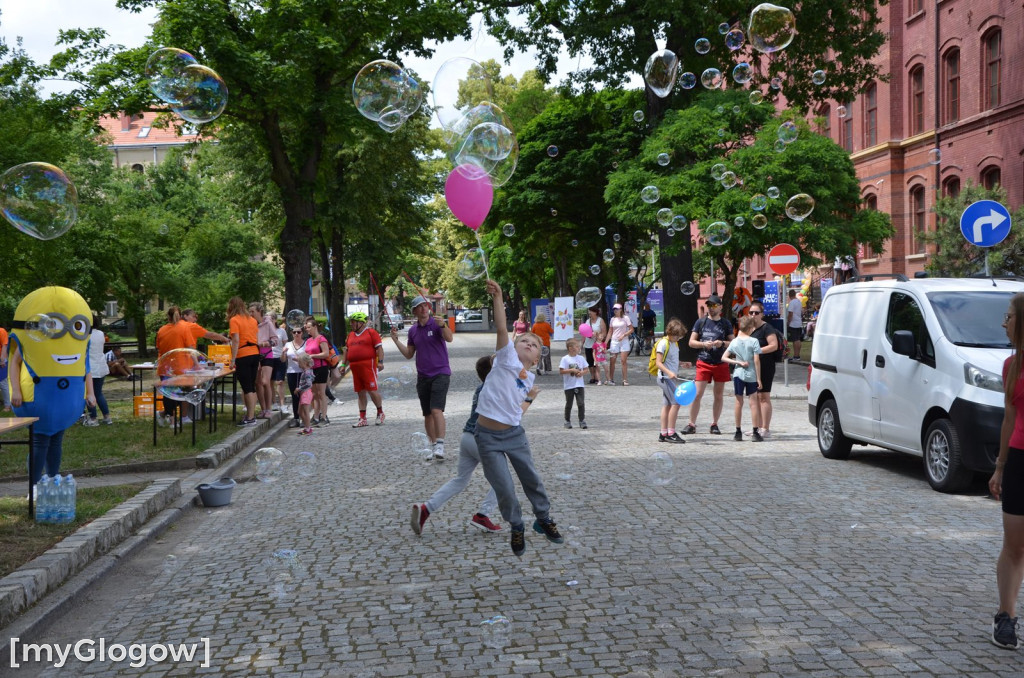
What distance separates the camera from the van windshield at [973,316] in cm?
963

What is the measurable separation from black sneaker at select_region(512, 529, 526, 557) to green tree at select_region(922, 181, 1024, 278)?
23103 mm

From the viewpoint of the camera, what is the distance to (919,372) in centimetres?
995

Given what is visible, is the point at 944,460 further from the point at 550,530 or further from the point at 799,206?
the point at 799,206

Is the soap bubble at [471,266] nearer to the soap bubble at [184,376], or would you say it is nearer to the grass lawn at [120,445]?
the soap bubble at [184,376]

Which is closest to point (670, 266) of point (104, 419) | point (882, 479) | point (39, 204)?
point (104, 419)

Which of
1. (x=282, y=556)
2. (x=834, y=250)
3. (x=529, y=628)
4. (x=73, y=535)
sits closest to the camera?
(x=529, y=628)

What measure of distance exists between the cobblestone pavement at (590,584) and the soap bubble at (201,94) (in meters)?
4.33

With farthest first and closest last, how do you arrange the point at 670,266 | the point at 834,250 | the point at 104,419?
1. the point at 670,266
2. the point at 834,250
3. the point at 104,419

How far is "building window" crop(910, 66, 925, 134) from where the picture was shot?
3831 cm

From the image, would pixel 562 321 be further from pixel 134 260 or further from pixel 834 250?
pixel 134 260

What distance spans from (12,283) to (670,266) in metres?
17.2

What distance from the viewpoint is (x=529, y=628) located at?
17.0 feet

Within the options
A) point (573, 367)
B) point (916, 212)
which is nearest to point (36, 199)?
point (573, 367)

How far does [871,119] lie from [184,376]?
37532 millimetres
